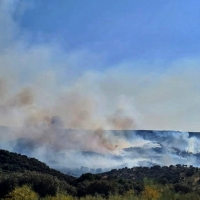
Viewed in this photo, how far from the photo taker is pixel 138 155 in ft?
578

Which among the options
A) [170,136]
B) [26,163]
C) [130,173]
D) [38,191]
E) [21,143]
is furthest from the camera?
[170,136]

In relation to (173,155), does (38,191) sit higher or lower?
lower

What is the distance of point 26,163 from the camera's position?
90062mm

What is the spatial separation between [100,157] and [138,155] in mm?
14727

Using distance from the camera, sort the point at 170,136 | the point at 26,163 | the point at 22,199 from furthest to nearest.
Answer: the point at 170,136, the point at 26,163, the point at 22,199

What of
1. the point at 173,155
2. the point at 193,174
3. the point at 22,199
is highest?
the point at 173,155

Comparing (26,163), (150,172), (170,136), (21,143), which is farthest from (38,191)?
(170,136)

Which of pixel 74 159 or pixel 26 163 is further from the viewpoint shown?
pixel 74 159

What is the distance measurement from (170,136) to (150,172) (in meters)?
93.4

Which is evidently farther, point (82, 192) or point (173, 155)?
point (173, 155)

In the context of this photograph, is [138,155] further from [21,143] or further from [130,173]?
[130,173]

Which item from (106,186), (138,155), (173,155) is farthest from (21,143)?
(106,186)

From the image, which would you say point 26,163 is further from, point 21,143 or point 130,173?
point 21,143

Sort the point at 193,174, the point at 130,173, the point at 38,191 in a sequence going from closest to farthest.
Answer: the point at 38,191
the point at 193,174
the point at 130,173
